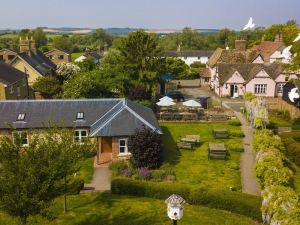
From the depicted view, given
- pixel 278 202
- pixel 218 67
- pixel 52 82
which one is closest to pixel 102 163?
pixel 278 202

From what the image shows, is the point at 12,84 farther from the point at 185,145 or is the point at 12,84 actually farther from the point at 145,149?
the point at 145,149

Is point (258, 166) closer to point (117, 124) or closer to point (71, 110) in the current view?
point (117, 124)

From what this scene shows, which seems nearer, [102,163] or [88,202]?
[88,202]

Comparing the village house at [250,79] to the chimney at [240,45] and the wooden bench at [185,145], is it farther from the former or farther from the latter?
the wooden bench at [185,145]

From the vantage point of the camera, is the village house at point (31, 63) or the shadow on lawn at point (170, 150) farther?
the village house at point (31, 63)

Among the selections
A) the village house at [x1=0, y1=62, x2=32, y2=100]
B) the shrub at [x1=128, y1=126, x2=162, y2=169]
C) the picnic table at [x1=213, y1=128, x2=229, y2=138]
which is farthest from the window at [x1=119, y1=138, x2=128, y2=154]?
the village house at [x1=0, y1=62, x2=32, y2=100]

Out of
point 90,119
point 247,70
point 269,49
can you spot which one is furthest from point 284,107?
point 269,49

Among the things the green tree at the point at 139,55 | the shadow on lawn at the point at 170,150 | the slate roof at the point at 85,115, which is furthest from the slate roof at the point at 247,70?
the slate roof at the point at 85,115

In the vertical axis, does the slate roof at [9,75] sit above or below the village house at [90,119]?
above
